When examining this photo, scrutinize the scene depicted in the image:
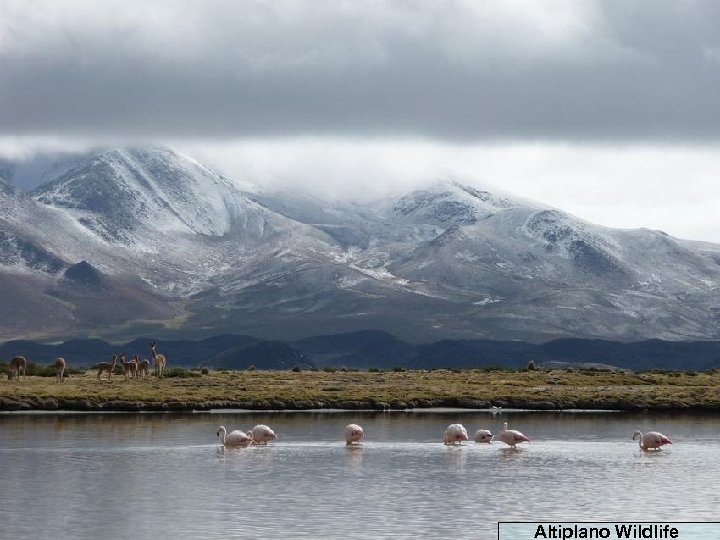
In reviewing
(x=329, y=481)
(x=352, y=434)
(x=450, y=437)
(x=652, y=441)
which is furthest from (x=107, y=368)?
(x=329, y=481)

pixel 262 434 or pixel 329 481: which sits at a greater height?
pixel 262 434

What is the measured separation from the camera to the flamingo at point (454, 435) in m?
60.5

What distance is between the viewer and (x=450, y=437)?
60.7m

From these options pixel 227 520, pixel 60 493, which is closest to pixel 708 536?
pixel 227 520

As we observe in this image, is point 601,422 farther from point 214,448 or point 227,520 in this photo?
point 227,520

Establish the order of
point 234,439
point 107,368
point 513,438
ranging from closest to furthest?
point 234,439, point 513,438, point 107,368

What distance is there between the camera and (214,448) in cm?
5866

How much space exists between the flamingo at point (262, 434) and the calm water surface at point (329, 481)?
68 centimetres

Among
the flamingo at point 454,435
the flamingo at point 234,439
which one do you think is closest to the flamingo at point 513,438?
the flamingo at point 454,435

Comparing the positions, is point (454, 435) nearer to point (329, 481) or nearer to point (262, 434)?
point (262, 434)

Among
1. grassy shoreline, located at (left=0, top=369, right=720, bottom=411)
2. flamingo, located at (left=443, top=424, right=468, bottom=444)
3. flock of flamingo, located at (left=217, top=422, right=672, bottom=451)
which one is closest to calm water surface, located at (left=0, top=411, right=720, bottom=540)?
flock of flamingo, located at (left=217, top=422, right=672, bottom=451)

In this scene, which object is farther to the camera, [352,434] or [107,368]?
[107,368]

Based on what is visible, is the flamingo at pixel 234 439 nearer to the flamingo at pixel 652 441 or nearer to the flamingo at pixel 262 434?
the flamingo at pixel 262 434

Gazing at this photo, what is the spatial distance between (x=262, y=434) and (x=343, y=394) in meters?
30.6
